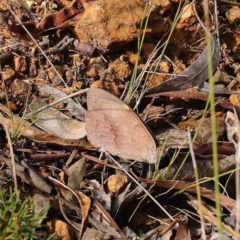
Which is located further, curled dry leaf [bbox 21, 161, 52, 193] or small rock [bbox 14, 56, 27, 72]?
small rock [bbox 14, 56, 27, 72]

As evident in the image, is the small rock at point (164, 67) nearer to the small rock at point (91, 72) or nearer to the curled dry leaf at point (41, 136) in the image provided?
the small rock at point (91, 72)

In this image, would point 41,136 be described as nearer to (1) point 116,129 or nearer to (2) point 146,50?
(1) point 116,129

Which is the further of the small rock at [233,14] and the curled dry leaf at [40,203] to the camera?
the small rock at [233,14]

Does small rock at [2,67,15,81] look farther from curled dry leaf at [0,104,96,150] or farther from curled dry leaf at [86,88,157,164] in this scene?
curled dry leaf at [86,88,157,164]

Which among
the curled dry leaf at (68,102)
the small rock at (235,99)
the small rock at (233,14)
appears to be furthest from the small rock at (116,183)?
the small rock at (233,14)

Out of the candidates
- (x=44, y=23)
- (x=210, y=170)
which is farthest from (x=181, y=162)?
(x=44, y=23)

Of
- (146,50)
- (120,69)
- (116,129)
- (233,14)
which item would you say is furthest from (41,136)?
(233,14)

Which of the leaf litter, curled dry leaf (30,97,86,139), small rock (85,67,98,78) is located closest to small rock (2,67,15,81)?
the leaf litter
